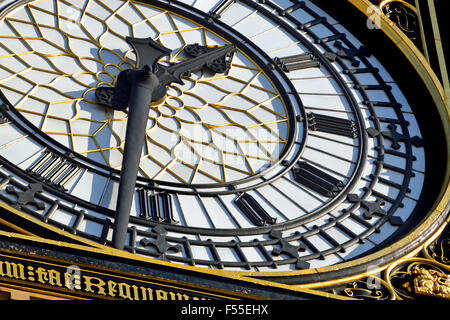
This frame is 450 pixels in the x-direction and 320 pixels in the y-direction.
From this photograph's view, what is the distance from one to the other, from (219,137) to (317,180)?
107 centimetres

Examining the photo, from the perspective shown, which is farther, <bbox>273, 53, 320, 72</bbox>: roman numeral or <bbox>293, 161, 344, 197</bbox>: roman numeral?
<bbox>273, 53, 320, 72</bbox>: roman numeral

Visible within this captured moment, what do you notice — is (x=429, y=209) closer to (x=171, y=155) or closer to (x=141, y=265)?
(x=171, y=155)

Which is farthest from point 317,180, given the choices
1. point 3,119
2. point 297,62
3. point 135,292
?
point 135,292

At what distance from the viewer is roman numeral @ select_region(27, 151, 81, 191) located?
1016cm

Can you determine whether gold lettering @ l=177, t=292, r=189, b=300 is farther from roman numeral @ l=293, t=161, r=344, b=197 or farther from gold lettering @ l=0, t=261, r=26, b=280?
roman numeral @ l=293, t=161, r=344, b=197

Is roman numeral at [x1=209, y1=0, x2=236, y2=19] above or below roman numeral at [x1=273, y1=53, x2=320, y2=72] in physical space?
above

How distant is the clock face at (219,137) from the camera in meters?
10.2

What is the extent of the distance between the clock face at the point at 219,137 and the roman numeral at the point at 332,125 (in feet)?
0.05

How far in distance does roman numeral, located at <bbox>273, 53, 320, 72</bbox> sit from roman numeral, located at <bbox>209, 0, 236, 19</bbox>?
3.00ft

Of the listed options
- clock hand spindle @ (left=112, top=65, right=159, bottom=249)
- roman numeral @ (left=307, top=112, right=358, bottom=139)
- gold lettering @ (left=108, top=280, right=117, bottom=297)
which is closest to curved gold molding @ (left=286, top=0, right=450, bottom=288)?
roman numeral @ (left=307, top=112, right=358, bottom=139)

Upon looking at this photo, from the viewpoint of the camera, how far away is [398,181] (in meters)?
11.7

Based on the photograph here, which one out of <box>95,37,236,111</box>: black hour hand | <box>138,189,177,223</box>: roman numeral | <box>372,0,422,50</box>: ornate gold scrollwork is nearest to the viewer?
<box>138,189,177,223</box>: roman numeral

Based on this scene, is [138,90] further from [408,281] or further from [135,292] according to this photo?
[408,281]
